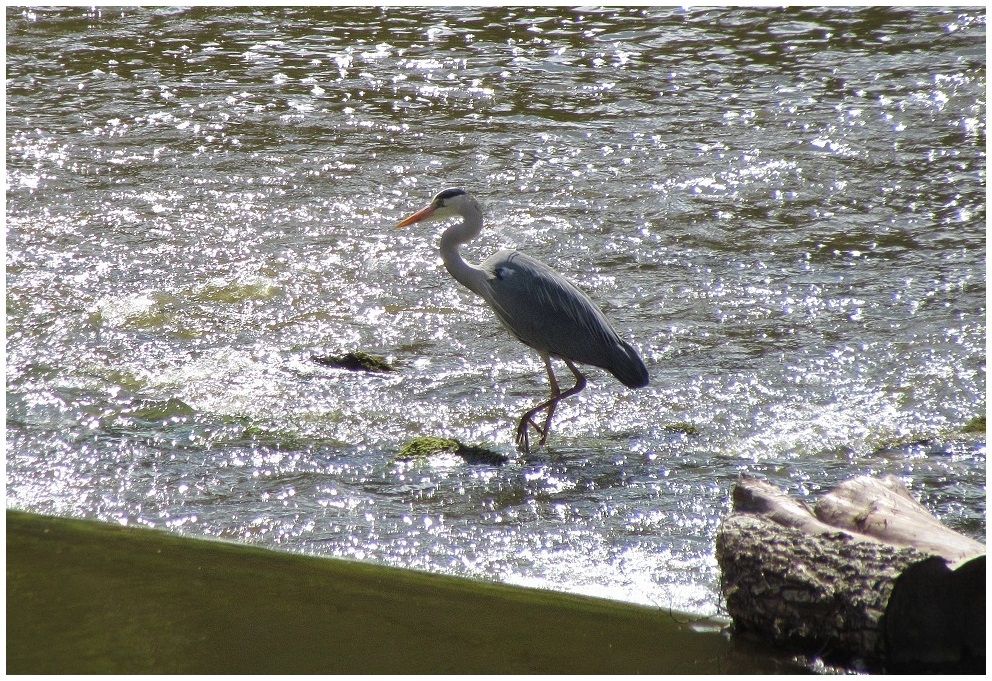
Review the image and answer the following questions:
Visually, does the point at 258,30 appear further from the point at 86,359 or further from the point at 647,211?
the point at 86,359

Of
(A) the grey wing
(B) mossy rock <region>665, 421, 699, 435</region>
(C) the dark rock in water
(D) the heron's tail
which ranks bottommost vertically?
(B) mossy rock <region>665, 421, 699, 435</region>

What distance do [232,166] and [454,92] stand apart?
2.72 meters

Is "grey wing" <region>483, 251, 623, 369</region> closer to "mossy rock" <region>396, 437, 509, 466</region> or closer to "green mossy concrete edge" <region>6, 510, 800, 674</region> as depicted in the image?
"mossy rock" <region>396, 437, 509, 466</region>

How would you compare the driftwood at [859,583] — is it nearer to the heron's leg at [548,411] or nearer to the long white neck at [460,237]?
the heron's leg at [548,411]

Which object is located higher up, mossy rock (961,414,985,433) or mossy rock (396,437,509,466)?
mossy rock (396,437,509,466)

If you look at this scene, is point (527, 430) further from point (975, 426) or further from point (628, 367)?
point (975, 426)

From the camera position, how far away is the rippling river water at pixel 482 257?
448 cm

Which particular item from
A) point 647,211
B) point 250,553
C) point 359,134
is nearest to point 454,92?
point 359,134

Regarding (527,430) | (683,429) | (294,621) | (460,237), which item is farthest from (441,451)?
(460,237)

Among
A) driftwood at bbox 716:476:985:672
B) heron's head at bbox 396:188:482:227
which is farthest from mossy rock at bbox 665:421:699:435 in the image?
heron's head at bbox 396:188:482:227

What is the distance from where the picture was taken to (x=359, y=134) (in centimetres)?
995

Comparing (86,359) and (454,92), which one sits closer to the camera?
(86,359)

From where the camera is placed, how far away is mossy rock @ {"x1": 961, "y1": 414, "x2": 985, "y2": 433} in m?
5.07

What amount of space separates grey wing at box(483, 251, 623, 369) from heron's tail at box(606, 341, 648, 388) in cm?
2
